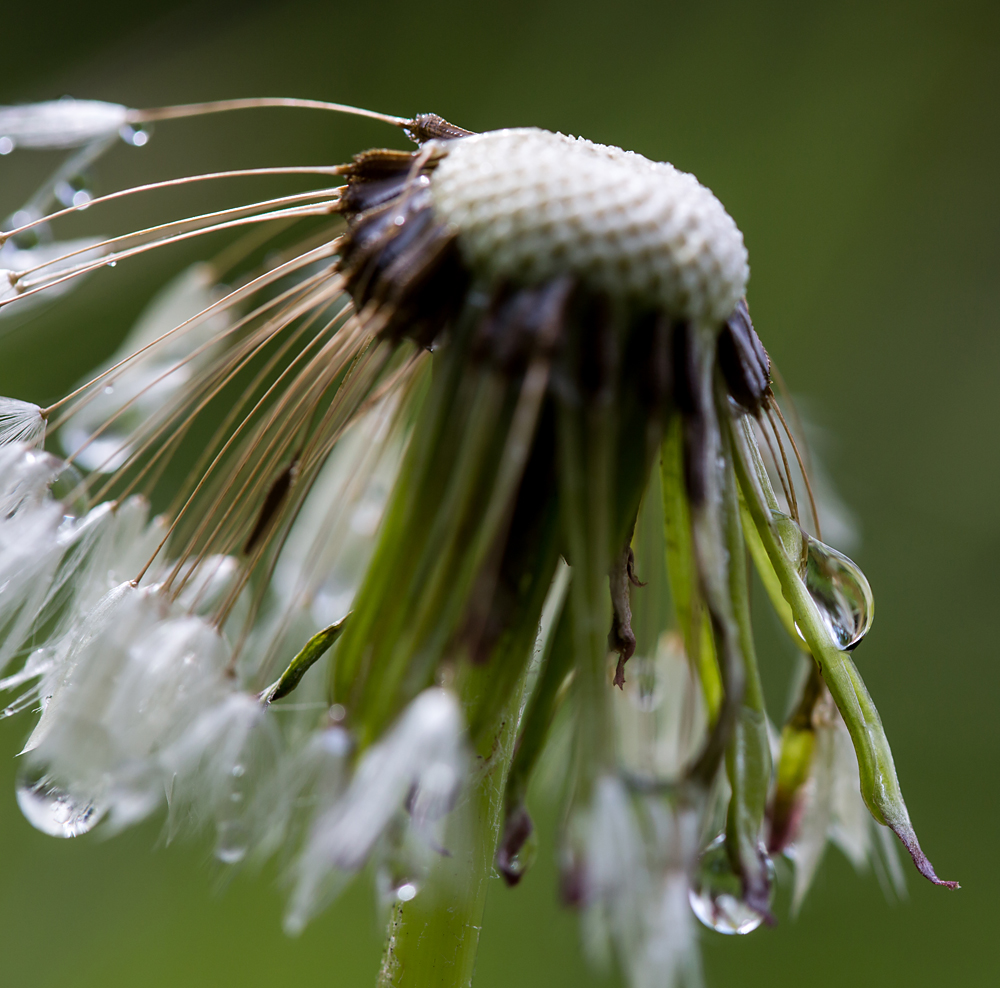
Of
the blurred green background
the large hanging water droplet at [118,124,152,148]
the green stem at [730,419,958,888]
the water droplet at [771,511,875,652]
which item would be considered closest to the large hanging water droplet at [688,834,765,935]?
the green stem at [730,419,958,888]

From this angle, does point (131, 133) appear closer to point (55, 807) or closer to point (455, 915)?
point (55, 807)

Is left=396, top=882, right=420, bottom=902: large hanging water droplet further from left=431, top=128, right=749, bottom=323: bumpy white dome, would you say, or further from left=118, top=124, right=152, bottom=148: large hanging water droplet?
left=118, top=124, right=152, bottom=148: large hanging water droplet

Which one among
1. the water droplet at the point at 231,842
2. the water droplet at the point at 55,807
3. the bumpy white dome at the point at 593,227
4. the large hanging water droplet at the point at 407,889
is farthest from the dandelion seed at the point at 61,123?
the large hanging water droplet at the point at 407,889

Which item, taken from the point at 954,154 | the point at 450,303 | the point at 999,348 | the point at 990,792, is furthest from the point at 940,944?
the point at 450,303

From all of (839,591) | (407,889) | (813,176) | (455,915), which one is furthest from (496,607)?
(813,176)

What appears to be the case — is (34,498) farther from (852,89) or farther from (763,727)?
(852,89)

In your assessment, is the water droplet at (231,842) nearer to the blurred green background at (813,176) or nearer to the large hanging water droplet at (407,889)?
the large hanging water droplet at (407,889)
